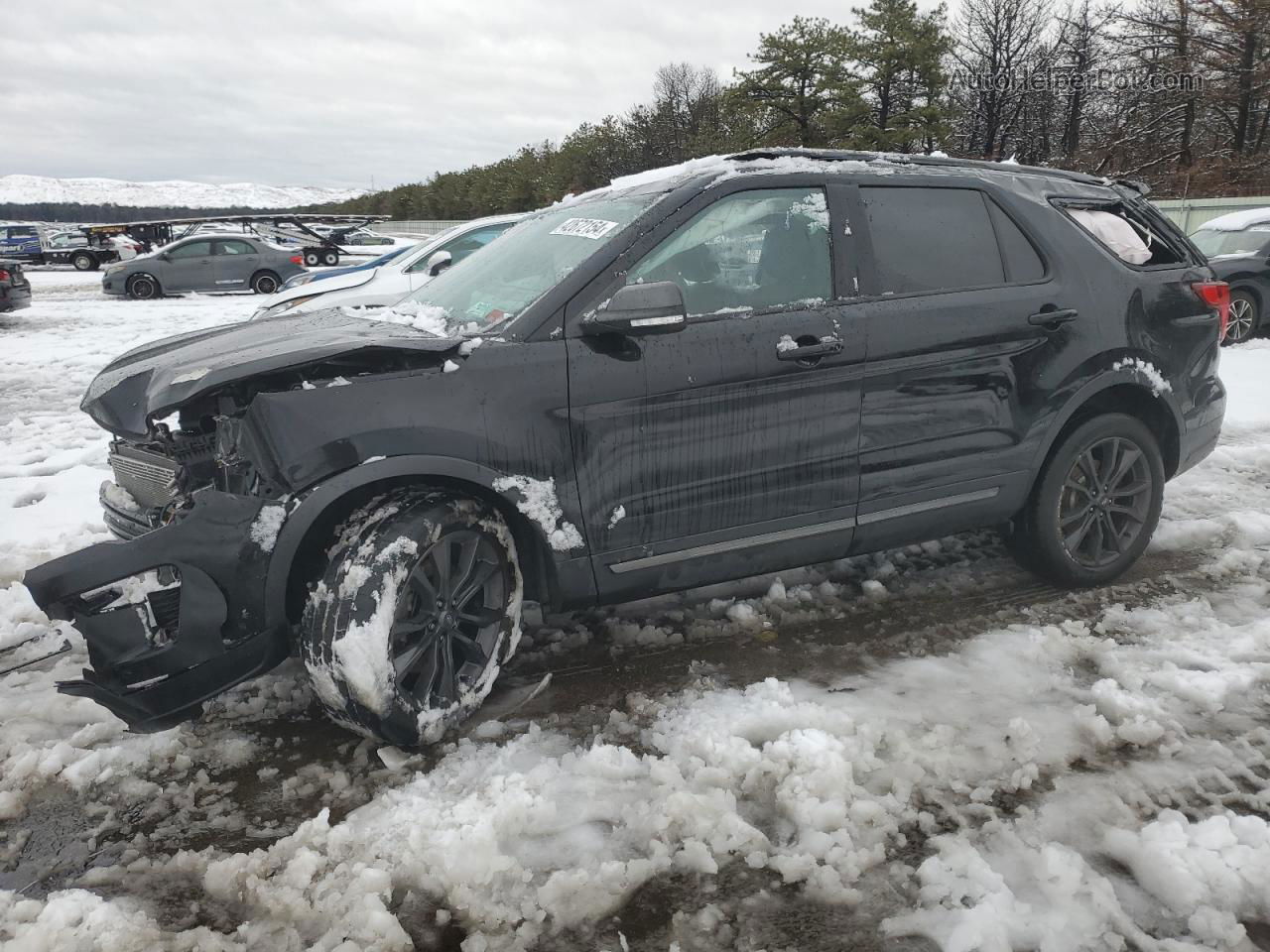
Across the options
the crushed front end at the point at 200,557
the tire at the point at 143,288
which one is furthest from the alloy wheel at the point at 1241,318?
the tire at the point at 143,288

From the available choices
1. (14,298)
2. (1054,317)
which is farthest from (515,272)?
(14,298)

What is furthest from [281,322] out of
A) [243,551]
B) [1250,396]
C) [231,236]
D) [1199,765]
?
[231,236]

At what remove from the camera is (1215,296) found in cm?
401

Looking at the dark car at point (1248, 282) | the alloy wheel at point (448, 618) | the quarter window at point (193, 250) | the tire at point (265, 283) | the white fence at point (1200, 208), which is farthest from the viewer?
the tire at point (265, 283)

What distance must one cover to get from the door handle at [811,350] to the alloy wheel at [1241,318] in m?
9.92

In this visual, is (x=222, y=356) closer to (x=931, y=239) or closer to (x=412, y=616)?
(x=412, y=616)

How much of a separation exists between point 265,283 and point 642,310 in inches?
791

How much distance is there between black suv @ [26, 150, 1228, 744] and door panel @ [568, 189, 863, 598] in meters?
0.01

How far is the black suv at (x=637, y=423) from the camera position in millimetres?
2514

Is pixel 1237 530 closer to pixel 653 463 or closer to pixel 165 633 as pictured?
pixel 653 463

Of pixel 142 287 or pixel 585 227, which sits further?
pixel 142 287

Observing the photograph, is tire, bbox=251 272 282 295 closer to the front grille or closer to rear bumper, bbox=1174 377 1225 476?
the front grille

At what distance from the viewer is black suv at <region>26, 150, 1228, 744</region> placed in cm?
251

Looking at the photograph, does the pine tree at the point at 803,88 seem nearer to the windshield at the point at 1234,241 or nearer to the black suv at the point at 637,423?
the windshield at the point at 1234,241
